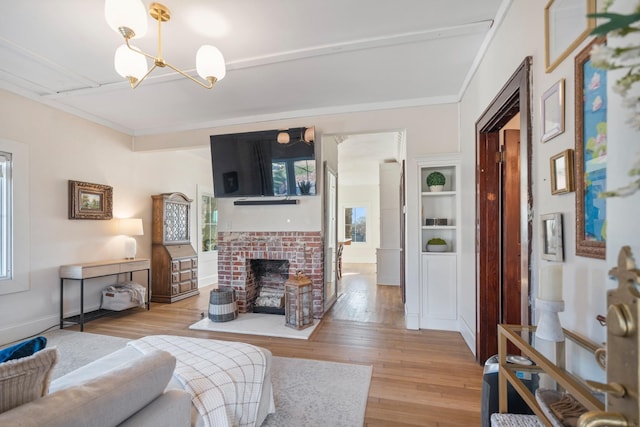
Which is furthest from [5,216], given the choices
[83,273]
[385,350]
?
[385,350]

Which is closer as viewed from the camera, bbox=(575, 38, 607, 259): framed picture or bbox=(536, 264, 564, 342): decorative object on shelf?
bbox=(575, 38, 607, 259): framed picture

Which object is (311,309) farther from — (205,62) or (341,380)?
(205,62)

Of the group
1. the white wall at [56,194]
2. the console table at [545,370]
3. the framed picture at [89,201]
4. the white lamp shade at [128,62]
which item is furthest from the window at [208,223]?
the console table at [545,370]

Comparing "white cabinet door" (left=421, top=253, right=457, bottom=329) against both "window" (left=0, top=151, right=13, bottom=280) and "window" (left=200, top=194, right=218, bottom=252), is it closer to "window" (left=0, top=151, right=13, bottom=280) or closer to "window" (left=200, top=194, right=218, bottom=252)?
"window" (left=200, top=194, right=218, bottom=252)

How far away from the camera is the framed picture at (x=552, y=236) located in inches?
51.2

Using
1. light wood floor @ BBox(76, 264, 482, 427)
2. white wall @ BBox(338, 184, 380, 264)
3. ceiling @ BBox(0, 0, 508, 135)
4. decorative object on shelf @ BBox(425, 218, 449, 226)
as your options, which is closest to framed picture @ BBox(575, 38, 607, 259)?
ceiling @ BBox(0, 0, 508, 135)

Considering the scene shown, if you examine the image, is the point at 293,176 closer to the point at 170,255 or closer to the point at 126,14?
the point at 126,14

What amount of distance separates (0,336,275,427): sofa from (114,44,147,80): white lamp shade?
5.88 feet

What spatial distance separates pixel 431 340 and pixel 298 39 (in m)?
3.20

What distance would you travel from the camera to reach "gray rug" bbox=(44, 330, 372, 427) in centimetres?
186

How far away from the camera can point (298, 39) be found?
2.39 m

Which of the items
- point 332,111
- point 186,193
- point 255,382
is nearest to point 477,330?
point 255,382

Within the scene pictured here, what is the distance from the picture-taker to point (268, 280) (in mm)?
4359

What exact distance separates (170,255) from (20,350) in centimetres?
393
